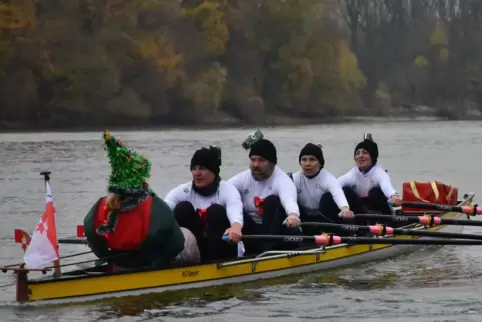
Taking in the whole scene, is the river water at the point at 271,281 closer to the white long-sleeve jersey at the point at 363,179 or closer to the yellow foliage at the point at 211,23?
the white long-sleeve jersey at the point at 363,179

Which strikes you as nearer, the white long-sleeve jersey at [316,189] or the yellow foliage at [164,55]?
the white long-sleeve jersey at [316,189]

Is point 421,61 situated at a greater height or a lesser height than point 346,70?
greater

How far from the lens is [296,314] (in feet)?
39.0

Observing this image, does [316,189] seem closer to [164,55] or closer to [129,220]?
[129,220]

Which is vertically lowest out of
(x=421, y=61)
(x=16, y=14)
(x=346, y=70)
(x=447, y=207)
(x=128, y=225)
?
(x=447, y=207)

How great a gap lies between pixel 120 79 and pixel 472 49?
42829 millimetres

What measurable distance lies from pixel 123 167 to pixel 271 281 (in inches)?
116

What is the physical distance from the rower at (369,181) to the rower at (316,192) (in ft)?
3.96

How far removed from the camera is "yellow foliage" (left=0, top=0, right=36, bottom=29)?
197 ft

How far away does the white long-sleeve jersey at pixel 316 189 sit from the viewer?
47.0 ft

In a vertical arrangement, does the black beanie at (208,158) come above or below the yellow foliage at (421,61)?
below

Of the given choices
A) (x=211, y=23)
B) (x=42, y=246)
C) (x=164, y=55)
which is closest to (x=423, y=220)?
(x=42, y=246)

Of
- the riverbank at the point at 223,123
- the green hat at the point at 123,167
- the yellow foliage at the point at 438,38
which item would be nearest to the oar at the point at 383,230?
the green hat at the point at 123,167

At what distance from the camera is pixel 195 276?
1197 cm
